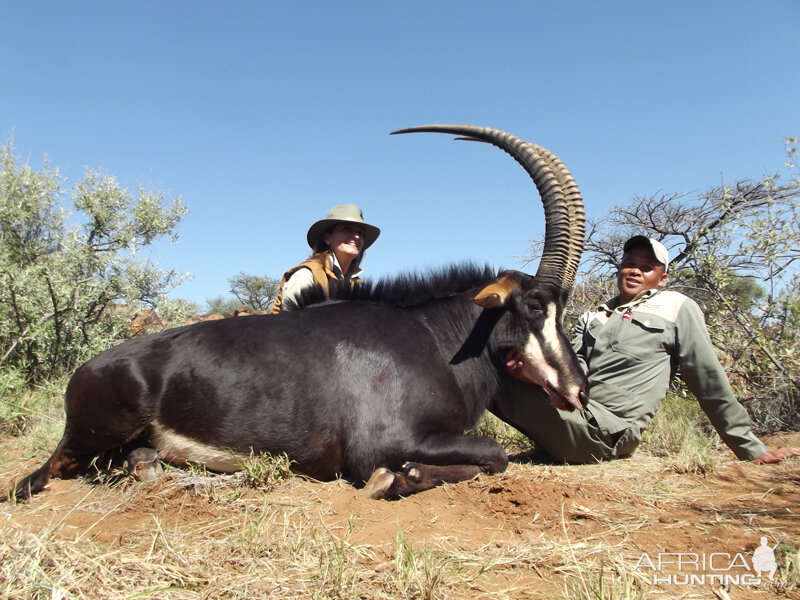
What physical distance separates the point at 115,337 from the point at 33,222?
2009 mm

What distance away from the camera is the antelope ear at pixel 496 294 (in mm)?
3785

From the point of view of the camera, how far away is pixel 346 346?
12.1 ft

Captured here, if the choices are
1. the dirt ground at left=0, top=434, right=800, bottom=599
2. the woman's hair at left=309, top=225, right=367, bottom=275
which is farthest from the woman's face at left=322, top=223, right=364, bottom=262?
the dirt ground at left=0, top=434, right=800, bottom=599

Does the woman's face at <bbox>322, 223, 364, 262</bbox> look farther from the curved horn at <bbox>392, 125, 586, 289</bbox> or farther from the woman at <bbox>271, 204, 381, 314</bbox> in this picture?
the curved horn at <bbox>392, 125, 586, 289</bbox>

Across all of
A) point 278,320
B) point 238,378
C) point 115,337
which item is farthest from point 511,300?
point 115,337

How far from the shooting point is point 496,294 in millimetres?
3783

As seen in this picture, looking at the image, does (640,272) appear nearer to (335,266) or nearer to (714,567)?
(714,567)

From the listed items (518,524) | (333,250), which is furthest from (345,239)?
(518,524)

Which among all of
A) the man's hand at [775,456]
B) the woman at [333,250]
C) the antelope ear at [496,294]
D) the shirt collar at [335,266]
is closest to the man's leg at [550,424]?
the antelope ear at [496,294]

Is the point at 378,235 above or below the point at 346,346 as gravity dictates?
above

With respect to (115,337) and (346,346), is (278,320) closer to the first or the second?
(346,346)

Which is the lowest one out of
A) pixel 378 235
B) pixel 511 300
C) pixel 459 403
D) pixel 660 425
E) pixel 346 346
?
pixel 660 425

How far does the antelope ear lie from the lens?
3785mm

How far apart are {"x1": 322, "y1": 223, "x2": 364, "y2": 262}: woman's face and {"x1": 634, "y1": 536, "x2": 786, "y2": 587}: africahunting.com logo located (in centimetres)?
419
